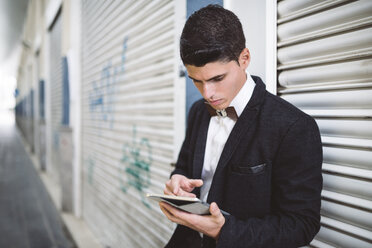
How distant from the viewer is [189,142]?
1609 mm

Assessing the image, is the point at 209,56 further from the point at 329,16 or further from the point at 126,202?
the point at 126,202

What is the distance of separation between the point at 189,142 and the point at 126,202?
203 cm

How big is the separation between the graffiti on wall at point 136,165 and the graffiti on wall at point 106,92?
762 millimetres

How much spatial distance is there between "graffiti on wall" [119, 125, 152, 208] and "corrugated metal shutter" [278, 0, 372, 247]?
180cm

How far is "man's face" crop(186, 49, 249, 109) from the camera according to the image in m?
1.17

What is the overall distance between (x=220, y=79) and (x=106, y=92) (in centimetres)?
304

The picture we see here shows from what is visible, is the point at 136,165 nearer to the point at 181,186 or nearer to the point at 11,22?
the point at 181,186

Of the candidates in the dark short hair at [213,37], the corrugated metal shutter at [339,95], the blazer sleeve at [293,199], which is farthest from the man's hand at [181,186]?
the corrugated metal shutter at [339,95]

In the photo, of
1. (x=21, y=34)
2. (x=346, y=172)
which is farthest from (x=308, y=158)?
(x=21, y=34)

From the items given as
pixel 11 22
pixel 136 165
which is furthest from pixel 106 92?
pixel 11 22

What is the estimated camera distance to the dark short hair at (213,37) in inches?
44.0

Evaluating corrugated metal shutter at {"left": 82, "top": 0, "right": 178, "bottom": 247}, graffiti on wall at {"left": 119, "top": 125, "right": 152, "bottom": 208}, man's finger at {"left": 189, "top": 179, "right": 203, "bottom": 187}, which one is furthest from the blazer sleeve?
graffiti on wall at {"left": 119, "top": 125, "right": 152, "bottom": 208}

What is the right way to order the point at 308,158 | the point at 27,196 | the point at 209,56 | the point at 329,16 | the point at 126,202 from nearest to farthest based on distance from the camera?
the point at 308,158, the point at 209,56, the point at 329,16, the point at 126,202, the point at 27,196

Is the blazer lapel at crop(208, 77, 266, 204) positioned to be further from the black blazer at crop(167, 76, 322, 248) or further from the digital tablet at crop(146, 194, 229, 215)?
the digital tablet at crop(146, 194, 229, 215)
